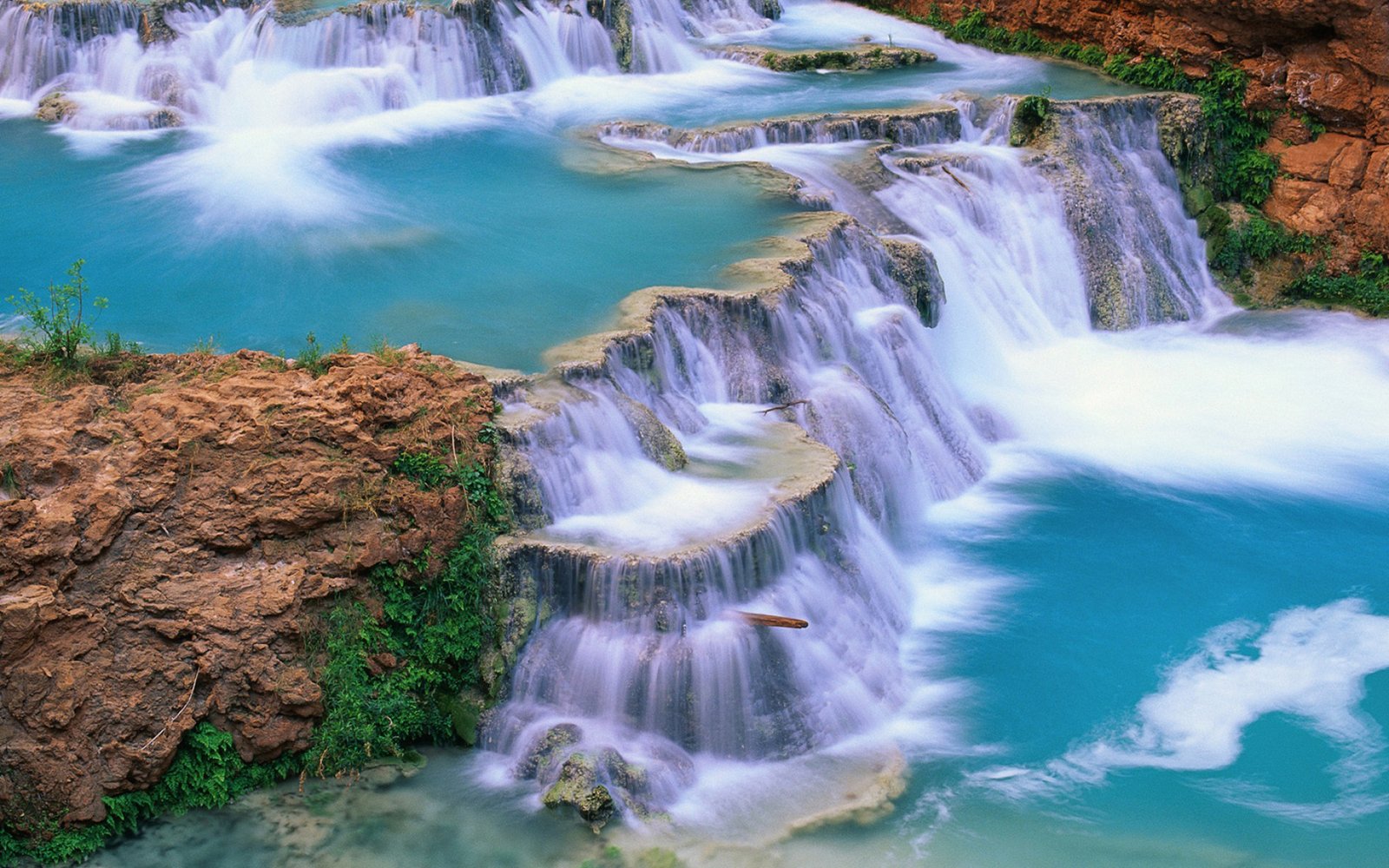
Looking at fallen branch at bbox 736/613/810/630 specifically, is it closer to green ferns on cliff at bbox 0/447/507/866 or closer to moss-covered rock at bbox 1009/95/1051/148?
green ferns on cliff at bbox 0/447/507/866

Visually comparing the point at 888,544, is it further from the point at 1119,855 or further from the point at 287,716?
the point at 287,716


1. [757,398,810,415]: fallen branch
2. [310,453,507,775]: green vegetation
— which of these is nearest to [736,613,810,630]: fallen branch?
[310,453,507,775]: green vegetation

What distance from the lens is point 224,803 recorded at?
7.30 metres

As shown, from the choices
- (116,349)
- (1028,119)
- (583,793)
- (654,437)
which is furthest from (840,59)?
(583,793)

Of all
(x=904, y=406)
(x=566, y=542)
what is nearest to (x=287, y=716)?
(x=566, y=542)

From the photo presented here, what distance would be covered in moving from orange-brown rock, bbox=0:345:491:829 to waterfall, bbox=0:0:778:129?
7.43m

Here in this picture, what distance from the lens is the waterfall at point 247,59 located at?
14875mm

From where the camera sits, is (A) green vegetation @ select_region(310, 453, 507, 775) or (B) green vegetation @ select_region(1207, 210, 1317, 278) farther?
(B) green vegetation @ select_region(1207, 210, 1317, 278)

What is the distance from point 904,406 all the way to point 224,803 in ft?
19.9

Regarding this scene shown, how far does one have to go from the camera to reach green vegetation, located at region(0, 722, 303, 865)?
6918 mm

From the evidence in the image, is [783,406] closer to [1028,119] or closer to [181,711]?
[181,711]

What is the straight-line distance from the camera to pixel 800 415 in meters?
10.0

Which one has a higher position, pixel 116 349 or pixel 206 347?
pixel 116 349

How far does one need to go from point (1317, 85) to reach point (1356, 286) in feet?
7.24
